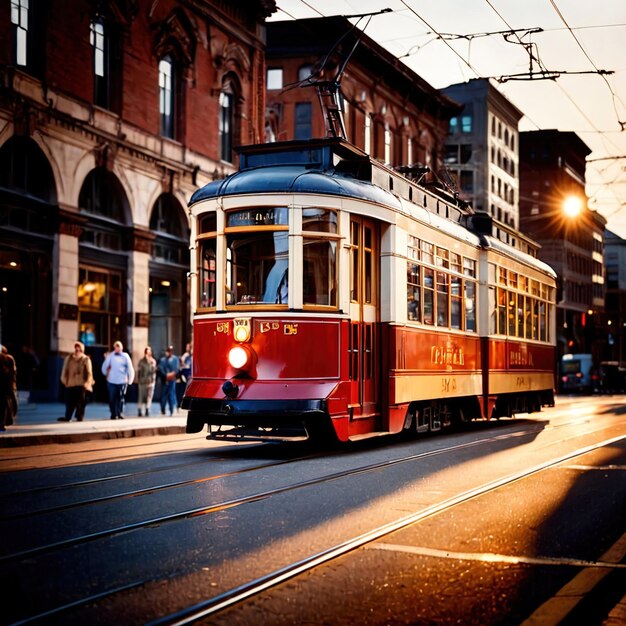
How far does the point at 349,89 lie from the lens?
43156 mm

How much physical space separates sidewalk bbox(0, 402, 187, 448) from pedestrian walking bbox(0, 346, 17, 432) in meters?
0.23

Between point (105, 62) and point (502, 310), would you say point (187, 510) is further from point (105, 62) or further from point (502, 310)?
point (105, 62)

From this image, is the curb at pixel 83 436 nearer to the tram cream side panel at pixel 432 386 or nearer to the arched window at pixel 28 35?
the tram cream side panel at pixel 432 386

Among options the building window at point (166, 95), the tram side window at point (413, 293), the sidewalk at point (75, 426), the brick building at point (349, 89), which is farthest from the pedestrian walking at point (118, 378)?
the brick building at point (349, 89)

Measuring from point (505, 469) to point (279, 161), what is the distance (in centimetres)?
538

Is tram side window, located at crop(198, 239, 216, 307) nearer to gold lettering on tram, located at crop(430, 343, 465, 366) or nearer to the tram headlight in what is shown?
the tram headlight

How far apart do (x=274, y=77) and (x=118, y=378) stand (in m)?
28.1

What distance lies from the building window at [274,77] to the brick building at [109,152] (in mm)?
12238

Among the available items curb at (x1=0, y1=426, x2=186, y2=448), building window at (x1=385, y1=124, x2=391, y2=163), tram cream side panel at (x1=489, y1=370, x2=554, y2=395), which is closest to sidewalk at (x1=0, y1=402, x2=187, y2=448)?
curb at (x1=0, y1=426, x2=186, y2=448)

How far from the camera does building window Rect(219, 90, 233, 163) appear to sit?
3322 centimetres

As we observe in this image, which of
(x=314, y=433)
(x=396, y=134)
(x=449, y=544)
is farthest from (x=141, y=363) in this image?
(x=396, y=134)

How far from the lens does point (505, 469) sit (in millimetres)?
12039

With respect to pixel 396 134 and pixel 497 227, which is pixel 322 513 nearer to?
pixel 497 227

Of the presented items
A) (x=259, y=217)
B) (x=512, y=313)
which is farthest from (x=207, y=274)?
(x=512, y=313)
